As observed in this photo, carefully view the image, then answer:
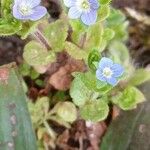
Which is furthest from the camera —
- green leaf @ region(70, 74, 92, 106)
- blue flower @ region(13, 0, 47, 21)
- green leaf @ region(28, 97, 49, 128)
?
green leaf @ region(28, 97, 49, 128)

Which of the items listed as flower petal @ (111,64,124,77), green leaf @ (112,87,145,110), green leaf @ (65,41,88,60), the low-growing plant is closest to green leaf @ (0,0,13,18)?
the low-growing plant

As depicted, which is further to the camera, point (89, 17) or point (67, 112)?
point (67, 112)

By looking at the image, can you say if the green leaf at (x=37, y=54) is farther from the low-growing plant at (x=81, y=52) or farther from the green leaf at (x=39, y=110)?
the green leaf at (x=39, y=110)

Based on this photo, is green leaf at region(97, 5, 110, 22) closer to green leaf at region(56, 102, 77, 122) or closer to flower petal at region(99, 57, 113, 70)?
flower petal at region(99, 57, 113, 70)

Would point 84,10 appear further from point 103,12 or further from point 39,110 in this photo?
point 39,110

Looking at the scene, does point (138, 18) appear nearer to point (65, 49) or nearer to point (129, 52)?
point (129, 52)

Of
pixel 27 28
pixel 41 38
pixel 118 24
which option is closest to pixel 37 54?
pixel 41 38

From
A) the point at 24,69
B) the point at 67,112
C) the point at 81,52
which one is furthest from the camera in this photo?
the point at 24,69

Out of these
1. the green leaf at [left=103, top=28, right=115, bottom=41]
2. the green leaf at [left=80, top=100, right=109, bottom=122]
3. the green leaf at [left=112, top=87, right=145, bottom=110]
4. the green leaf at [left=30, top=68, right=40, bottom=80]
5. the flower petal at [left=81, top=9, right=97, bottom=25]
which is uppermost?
the flower petal at [left=81, top=9, right=97, bottom=25]
